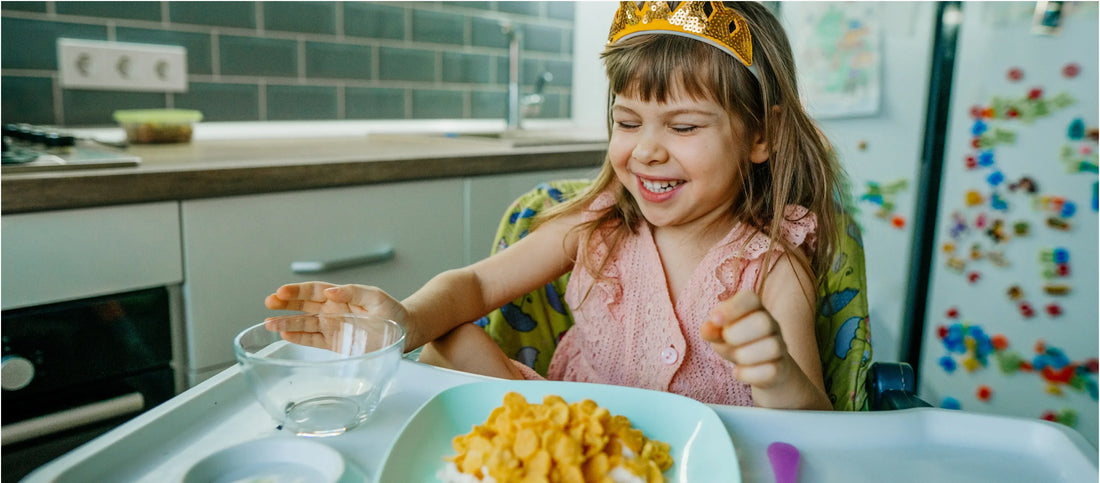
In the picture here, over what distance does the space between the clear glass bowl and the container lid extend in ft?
4.18

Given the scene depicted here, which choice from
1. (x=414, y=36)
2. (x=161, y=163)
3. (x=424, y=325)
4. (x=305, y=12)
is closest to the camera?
(x=424, y=325)

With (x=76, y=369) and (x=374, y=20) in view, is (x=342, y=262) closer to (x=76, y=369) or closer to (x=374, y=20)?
(x=76, y=369)

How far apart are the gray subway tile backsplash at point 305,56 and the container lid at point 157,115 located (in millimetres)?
47

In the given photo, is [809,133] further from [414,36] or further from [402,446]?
[414,36]

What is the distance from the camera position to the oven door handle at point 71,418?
1.16 metres

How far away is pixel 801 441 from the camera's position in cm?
63

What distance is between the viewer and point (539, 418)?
548mm

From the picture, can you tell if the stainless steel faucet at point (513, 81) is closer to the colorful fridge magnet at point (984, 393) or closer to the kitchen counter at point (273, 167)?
the kitchen counter at point (273, 167)

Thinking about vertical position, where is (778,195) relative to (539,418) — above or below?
above

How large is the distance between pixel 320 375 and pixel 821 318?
26.2 inches

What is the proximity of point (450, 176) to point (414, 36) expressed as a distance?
786 millimetres

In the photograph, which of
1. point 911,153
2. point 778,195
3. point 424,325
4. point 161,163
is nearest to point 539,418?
point 424,325

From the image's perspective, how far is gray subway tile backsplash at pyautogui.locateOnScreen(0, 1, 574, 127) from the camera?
5.60 ft

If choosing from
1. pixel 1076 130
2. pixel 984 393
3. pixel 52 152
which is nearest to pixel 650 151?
pixel 52 152
